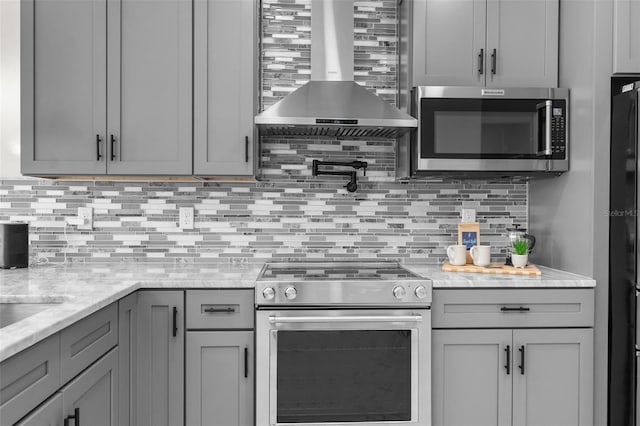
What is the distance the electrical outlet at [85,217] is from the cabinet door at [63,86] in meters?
0.38

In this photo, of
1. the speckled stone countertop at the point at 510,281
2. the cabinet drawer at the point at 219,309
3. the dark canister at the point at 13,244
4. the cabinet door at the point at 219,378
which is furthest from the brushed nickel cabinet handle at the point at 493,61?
the dark canister at the point at 13,244

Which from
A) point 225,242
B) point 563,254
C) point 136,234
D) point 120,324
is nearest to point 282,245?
→ point 225,242

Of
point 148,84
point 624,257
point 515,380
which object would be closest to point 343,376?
point 515,380

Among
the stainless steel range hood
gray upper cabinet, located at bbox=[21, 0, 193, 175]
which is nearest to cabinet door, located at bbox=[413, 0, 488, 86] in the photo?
the stainless steel range hood

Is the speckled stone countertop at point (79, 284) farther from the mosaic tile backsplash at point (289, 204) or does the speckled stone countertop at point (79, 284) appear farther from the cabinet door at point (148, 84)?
the cabinet door at point (148, 84)

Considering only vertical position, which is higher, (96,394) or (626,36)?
(626,36)

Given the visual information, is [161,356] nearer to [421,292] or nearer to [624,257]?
[421,292]

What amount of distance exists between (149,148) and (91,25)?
26.1 inches

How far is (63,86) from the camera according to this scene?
7.63 feet

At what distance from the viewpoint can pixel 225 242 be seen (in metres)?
2.72

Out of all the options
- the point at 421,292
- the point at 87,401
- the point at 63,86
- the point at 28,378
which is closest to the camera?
the point at 28,378

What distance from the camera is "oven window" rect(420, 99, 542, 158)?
7.79 feet

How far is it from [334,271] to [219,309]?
640mm

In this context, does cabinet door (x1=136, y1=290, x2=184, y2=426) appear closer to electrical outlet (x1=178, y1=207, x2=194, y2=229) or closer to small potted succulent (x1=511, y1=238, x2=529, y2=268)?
electrical outlet (x1=178, y1=207, x2=194, y2=229)
